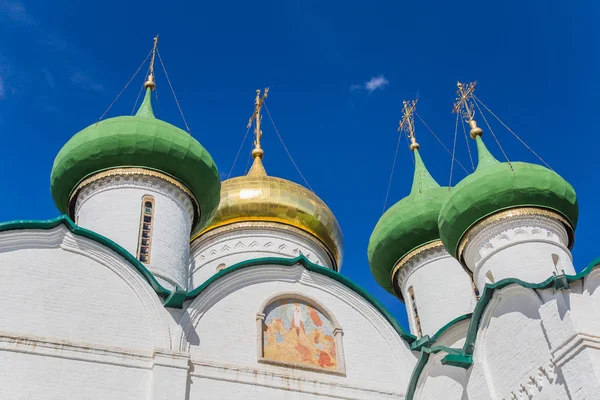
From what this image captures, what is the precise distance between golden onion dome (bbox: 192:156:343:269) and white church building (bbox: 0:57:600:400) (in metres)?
1.52

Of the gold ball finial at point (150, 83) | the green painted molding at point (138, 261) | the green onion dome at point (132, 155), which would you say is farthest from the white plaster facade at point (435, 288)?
the gold ball finial at point (150, 83)

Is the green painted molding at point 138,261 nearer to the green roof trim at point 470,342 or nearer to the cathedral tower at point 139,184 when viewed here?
the green roof trim at point 470,342

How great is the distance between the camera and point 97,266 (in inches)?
276

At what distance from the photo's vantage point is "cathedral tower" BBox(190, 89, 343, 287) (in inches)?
441

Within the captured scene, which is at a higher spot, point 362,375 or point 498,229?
point 498,229

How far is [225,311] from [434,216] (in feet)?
12.1

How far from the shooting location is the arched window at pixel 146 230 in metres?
8.20

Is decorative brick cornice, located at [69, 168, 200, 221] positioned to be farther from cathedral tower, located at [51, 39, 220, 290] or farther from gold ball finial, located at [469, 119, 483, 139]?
gold ball finial, located at [469, 119, 483, 139]

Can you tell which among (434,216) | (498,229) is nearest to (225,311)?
(498,229)

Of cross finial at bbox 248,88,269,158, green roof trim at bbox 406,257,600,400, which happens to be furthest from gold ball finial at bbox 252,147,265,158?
green roof trim at bbox 406,257,600,400

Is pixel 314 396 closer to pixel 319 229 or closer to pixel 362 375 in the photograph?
pixel 362 375

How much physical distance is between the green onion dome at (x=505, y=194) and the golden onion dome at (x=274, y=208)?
11.6 feet

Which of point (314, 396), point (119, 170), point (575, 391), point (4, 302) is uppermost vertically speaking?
point (119, 170)

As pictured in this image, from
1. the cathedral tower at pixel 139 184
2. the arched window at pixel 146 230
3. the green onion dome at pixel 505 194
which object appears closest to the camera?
the green onion dome at pixel 505 194
